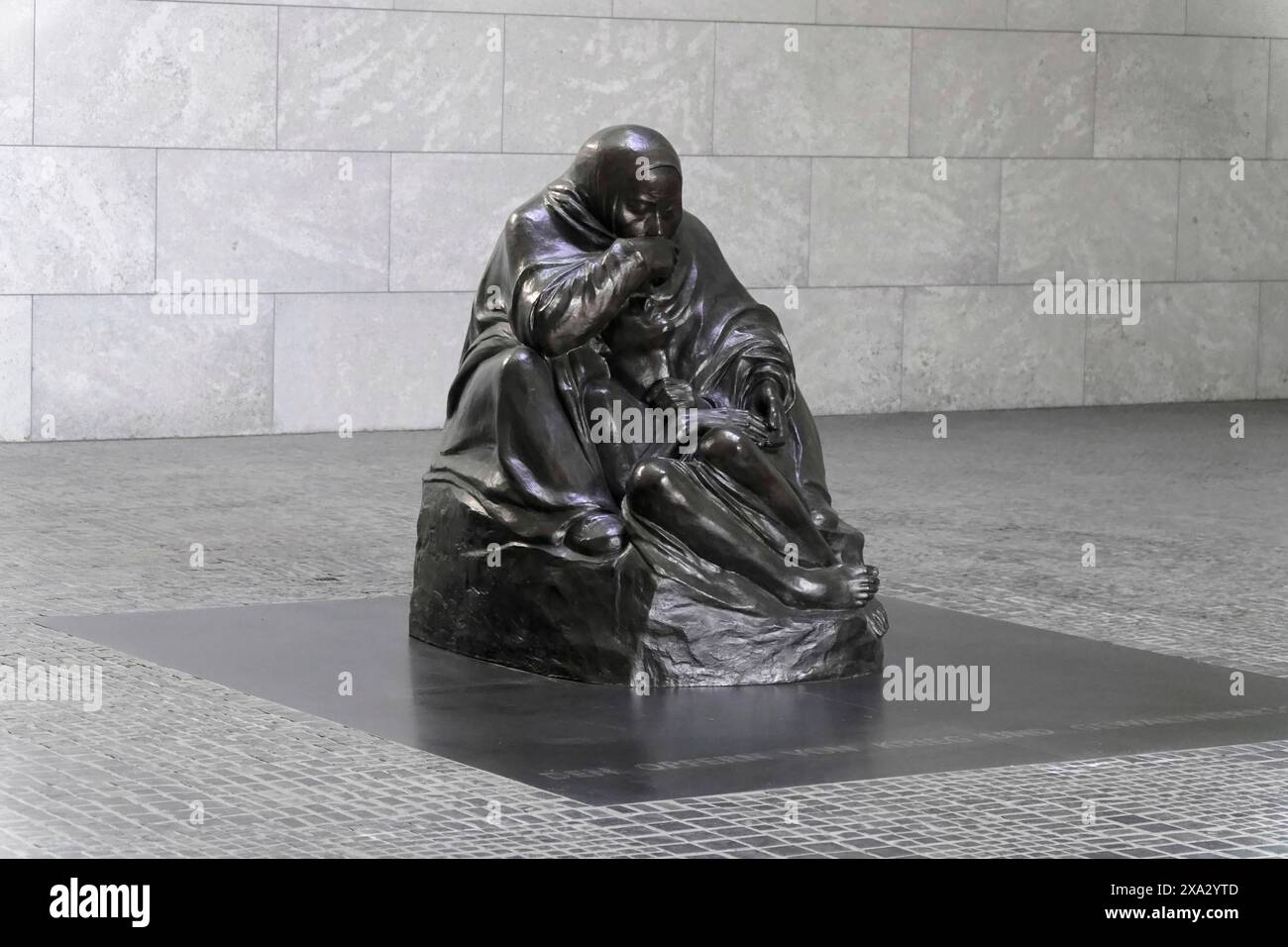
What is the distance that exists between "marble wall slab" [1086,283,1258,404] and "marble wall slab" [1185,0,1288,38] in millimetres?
2021

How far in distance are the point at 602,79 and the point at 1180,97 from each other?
16.4 feet

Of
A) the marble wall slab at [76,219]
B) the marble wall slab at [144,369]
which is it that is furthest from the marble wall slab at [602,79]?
the marble wall slab at [76,219]

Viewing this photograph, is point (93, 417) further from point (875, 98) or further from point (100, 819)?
point (100, 819)

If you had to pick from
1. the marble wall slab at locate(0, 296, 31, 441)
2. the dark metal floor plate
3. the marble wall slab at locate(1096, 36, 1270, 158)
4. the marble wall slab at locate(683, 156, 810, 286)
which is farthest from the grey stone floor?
the marble wall slab at locate(1096, 36, 1270, 158)

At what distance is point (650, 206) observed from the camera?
8.11 metres

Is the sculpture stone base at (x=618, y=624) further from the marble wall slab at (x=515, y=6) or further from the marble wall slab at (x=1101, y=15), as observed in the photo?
the marble wall slab at (x=1101, y=15)

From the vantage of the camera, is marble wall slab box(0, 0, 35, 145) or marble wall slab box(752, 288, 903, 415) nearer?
marble wall slab box(0, 0, 35, 145)

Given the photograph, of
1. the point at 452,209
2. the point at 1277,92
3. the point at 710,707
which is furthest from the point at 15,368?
the point at 1277,92

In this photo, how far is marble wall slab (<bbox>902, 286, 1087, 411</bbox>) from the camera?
16578 millimetres

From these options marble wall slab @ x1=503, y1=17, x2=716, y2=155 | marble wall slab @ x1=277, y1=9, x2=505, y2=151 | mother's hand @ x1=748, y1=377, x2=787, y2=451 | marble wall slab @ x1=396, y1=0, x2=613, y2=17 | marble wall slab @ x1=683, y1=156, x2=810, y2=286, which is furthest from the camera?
marble wall slab @ x1=683, y1=156, x2=810, y2=286

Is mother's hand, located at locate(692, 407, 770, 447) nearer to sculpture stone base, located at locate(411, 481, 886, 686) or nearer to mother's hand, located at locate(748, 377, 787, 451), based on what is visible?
mother's hand, located at locate(748, 377, 787, 451)

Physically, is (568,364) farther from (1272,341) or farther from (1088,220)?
(1272,341)

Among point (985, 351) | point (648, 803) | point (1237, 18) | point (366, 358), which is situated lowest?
point (648, 803)

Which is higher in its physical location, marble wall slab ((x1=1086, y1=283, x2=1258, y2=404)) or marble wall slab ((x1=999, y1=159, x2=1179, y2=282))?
marble wall slab ((x1=999, y1=159, x2=1179, y2=282))
